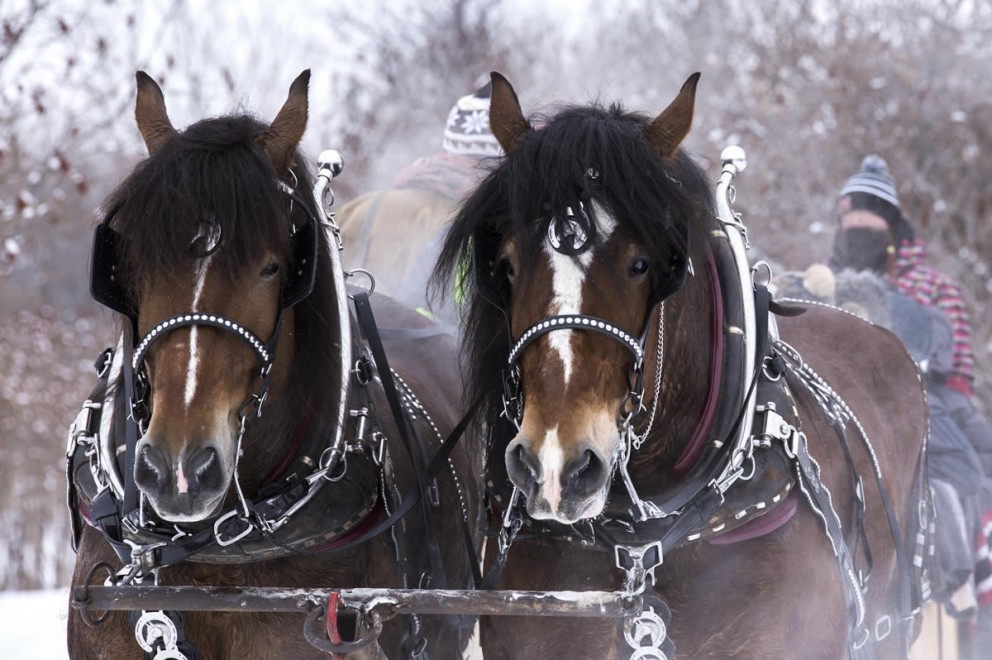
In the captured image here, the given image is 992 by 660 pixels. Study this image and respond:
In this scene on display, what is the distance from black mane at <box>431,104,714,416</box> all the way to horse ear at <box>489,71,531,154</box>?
0.20 feet

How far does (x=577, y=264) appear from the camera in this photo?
2.41 m

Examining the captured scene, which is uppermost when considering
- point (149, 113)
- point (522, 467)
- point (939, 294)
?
point (149, 113)

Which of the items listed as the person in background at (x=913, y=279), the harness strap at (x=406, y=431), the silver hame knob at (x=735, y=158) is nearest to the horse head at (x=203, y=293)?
the harness strap at (x=406, y=431)

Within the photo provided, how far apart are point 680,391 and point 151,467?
1.17 meters

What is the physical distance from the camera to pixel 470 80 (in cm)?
1381

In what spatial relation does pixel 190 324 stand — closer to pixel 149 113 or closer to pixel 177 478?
pixel 177 478

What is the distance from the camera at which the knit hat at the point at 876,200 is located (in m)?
5.29

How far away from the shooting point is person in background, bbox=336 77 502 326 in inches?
202

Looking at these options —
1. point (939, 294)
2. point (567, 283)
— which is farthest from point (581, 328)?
point (939, 294)

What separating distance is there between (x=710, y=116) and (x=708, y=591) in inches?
438

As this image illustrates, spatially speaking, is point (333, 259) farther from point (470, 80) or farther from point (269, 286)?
point (470, 80)

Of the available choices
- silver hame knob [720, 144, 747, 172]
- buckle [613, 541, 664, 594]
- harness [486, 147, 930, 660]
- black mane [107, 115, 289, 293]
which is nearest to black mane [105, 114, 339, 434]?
black mane [107, 115, 289, 293]

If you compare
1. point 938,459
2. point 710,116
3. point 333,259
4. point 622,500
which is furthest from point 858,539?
point 710,116

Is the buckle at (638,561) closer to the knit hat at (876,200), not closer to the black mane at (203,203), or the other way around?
the black mane at (203,203)
